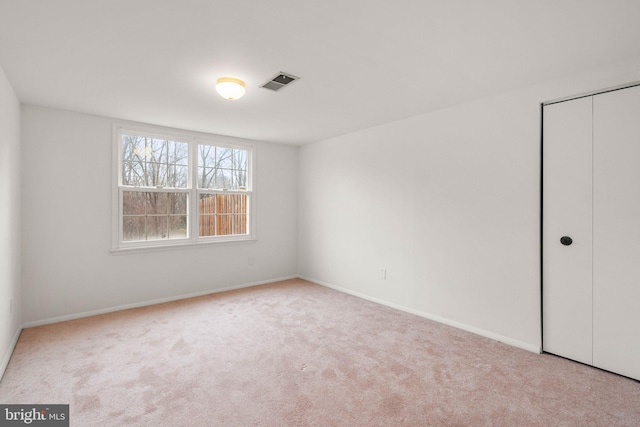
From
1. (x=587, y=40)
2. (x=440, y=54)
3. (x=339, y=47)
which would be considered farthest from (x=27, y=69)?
(x=587, y=40)

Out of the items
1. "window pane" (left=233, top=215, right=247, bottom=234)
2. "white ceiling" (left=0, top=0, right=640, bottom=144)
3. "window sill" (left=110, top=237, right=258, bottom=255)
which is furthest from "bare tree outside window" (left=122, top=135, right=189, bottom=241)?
"white ceiling" (left=0, top=0, right=640, bottom=144)

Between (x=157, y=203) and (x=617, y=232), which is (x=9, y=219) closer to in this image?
(x=157, y=203)

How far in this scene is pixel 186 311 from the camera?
381cm

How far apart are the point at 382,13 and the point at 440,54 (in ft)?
2.31

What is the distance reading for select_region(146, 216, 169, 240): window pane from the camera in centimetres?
415

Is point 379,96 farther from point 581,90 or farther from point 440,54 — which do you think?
point 581,90

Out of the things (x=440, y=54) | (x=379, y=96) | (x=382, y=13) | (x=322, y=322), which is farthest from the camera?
(x=322, y=322)

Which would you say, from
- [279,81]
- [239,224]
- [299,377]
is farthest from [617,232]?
[239,224]

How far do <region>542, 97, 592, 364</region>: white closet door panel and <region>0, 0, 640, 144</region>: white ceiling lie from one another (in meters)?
0.45

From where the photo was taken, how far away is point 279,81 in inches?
107

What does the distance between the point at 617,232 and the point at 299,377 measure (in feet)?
8.75

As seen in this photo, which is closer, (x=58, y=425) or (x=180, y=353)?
(x=58, y=425)

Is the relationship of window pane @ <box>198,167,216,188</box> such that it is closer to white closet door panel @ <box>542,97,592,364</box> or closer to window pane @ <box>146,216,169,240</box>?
window pane @ <box>146,216,169,240</box>

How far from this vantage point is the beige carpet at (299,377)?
192 cm
